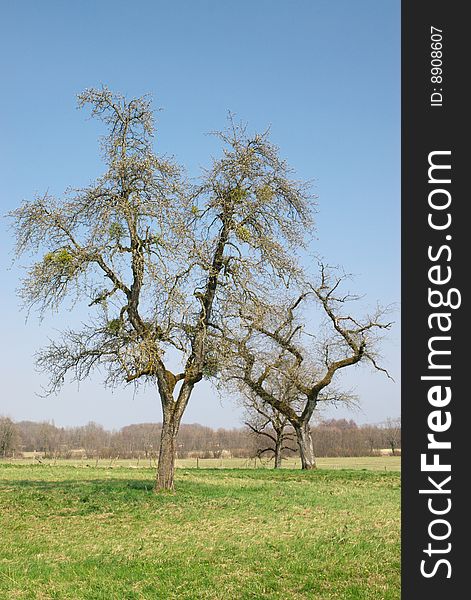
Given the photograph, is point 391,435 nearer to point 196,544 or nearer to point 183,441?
point 183,441

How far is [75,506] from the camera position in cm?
1930

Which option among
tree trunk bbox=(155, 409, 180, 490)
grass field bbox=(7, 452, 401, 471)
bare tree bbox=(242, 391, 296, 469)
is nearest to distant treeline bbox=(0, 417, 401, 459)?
grass field bbox=(7, 452, 401, 471)

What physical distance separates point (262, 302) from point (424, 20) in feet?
46.9

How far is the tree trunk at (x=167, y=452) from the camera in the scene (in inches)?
870

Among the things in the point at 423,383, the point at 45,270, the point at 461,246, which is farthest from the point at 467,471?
the point at 45,270

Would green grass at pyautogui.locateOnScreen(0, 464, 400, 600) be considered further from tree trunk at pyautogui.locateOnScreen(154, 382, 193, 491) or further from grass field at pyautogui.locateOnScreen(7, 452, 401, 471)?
grass field at pyautogui.locateOnScreen(7, 452, 401, 471)

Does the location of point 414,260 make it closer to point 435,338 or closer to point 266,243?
point 435,338

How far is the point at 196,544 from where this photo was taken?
13.3 m

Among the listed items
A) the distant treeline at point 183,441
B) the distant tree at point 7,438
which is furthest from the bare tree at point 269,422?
the distant tree at point 7,438

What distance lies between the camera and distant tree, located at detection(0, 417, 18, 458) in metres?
80.6

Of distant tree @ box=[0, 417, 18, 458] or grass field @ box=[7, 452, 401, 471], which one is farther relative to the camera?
distant tree @ box=[0, 417, 18, 458]

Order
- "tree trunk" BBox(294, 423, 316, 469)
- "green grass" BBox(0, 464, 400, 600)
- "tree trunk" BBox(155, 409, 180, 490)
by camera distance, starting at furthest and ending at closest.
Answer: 1. "tree trunk" BBox(294, 423, 316, 469)
2. "tree trunk" BBox(155, 409, 180, 490)
3. "green grass" BBox(0, 464, 400, 600)

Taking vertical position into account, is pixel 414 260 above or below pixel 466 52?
below

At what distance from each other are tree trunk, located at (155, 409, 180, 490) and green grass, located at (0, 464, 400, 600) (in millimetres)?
651
